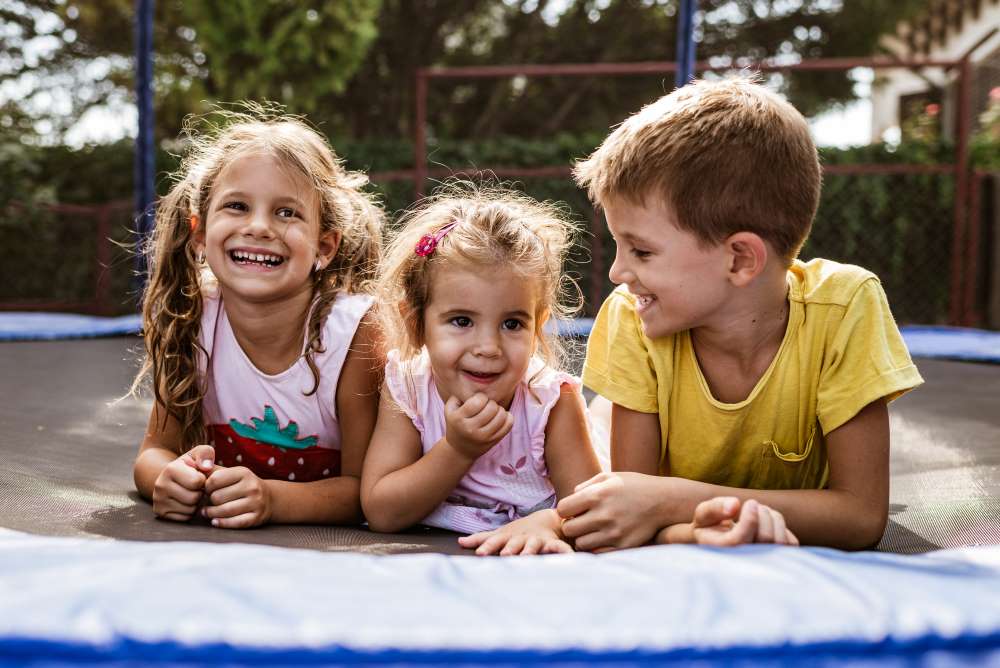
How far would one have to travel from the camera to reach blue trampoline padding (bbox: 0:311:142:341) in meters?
3.38

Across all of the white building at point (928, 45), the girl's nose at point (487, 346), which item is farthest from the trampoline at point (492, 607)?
the white building at point (928, 45)

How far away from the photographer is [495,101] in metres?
7.99

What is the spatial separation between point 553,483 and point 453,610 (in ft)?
2.07

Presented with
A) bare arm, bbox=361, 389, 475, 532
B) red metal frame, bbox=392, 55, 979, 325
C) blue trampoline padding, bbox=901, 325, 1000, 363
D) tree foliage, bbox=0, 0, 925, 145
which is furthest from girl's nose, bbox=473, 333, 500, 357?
tree foliage, bbox=0, 0, 925, 145

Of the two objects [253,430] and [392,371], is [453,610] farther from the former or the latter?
[253,430]

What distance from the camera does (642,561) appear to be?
0.82m

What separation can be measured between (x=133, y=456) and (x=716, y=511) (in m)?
1.13

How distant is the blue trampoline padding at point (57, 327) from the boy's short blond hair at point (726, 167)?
2.42 metres

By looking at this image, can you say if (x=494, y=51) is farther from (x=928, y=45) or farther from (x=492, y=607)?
(x=492, y=607)

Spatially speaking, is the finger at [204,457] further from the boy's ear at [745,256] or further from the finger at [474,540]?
the boy's ear at [745,256]

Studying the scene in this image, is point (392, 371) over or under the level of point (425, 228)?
under

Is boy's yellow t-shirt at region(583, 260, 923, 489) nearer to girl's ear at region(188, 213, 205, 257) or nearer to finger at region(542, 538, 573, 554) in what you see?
finger at region(542, 538, 573, 554)

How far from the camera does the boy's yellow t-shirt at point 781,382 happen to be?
3.76 ft

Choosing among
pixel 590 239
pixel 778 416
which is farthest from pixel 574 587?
pixel 590 239
